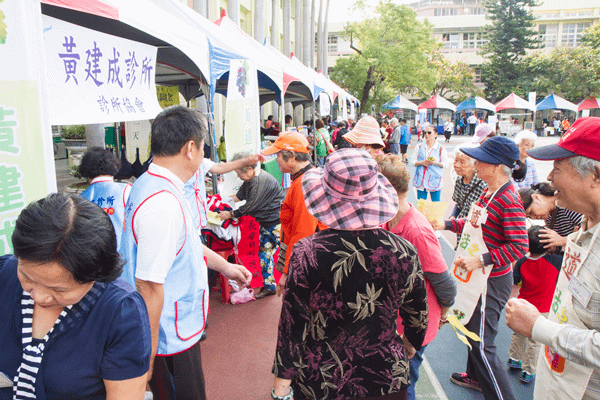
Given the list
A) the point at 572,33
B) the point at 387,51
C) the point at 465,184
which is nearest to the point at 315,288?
the point at 465,184

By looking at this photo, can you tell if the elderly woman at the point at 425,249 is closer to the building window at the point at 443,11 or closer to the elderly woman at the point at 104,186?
the elderly woman at the point at 104,186

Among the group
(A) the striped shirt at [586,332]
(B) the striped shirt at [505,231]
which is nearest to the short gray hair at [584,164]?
(A) the striped shirt at [586,332]

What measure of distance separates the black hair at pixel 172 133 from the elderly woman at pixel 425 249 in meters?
1.12

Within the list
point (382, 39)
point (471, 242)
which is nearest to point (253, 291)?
point (471, 242)

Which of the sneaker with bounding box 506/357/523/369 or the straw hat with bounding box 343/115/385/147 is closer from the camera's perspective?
the sneaker with bounding box 506/357/523/369

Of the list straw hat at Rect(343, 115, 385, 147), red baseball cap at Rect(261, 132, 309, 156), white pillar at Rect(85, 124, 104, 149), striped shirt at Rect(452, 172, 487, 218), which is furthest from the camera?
white pillar at Rect(85, 124, 104, 149)

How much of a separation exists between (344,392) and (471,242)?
5.39ft

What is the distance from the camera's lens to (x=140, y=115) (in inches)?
128

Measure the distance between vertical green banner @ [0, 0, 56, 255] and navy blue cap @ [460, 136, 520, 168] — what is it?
7.86 feet

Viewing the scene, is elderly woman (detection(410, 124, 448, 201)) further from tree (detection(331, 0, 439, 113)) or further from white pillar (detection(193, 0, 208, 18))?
tree (detection(331, 0, 439, 113))

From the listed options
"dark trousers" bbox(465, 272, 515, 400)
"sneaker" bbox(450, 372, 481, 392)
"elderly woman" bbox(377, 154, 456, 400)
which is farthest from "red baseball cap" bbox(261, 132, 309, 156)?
"sneaker" bbox(450, 372, 481, 392)

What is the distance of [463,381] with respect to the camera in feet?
10.2

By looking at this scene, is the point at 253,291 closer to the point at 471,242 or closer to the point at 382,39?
the point at 471,242

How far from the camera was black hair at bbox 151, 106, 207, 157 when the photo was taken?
1.93 meters
